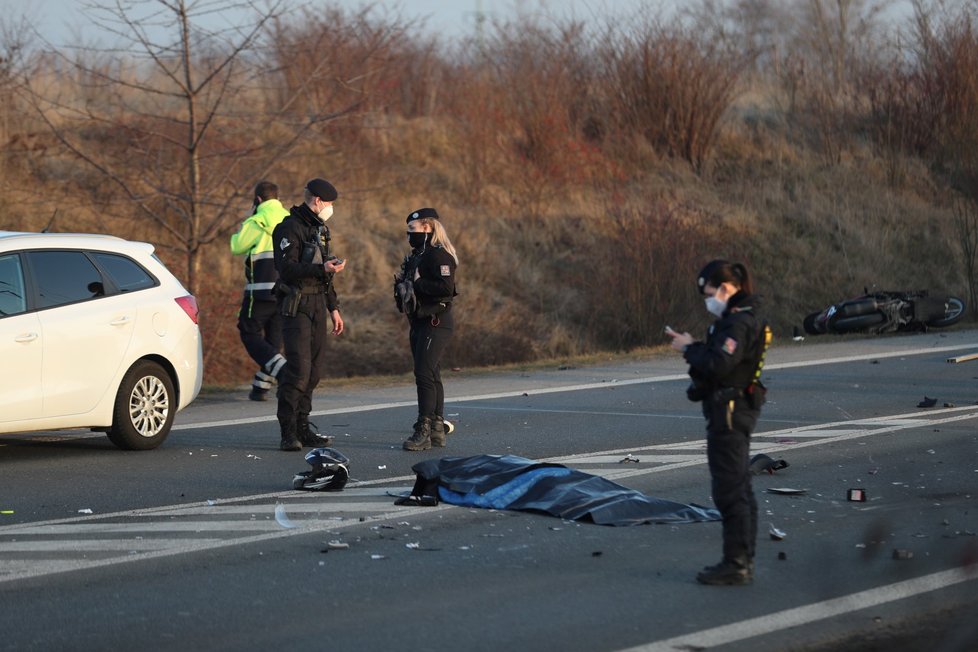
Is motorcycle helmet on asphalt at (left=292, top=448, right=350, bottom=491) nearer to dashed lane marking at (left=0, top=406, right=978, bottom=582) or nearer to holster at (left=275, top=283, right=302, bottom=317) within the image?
dashed lane marking at (left=0, top=406, right=978, bottom=582)

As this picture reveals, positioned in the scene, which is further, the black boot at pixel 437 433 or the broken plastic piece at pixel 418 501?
the black boot at pixel 437 433

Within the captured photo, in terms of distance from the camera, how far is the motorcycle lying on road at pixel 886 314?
2209 cm

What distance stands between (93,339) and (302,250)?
1.72 meters

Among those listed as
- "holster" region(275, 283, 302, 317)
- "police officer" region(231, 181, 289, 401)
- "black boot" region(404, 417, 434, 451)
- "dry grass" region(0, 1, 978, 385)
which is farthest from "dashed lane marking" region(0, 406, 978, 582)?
"dry grass" region(0, 1, 978, 385)

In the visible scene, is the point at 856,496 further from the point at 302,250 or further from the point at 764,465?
the point at 302,250

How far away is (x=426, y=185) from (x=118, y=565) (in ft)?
82.8

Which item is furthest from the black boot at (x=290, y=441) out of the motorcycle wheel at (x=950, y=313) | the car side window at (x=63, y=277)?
the motorcycle wheel at (x=950, y=313)

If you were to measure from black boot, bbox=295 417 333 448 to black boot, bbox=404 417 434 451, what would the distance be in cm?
72

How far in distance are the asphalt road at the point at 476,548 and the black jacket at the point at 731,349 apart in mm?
980

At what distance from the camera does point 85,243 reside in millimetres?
10859

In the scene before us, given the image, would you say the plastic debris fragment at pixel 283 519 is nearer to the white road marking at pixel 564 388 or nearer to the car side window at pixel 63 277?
the car side window at pixel 63 277

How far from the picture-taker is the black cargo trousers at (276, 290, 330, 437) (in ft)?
35.5

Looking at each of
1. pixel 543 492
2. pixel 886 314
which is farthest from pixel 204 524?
pixel 886 314

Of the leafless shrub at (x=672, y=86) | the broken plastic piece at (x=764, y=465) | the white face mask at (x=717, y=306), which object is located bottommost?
the broken plastic piece at (x=764, y=465)
